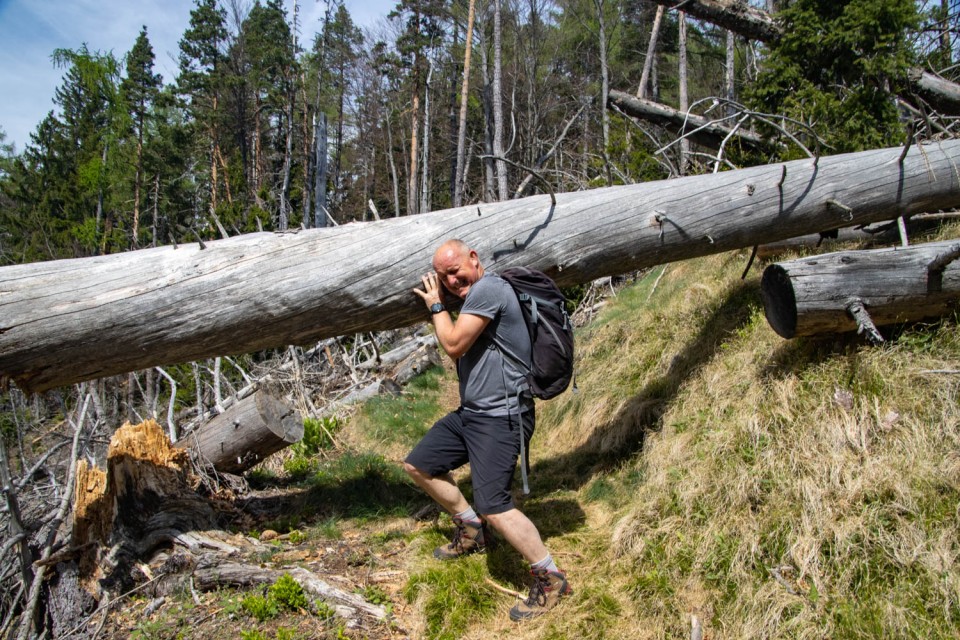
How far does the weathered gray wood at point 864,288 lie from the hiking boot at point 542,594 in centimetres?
214

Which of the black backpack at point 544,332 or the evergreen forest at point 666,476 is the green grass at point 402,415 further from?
the black backpack at point 544,332

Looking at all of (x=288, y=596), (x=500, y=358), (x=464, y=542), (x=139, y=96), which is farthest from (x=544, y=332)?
(x=139, y=96)

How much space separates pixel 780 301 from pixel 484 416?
2051 mm

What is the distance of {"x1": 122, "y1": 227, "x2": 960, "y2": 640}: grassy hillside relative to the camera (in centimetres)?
269

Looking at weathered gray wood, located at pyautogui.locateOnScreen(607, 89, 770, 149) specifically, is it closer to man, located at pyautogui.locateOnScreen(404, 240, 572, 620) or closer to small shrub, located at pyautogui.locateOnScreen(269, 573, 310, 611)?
man, located at pyautogui.locateOnScreen(404, 240, 572, 620)

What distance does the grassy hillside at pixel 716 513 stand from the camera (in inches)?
106

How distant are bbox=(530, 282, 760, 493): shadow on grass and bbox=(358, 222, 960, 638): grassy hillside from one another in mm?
19

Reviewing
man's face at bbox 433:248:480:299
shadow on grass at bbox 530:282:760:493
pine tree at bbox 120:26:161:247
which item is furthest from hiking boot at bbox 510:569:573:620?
A: pine tree at bbox 120:26:161:247

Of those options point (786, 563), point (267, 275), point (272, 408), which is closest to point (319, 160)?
point (272, 408)

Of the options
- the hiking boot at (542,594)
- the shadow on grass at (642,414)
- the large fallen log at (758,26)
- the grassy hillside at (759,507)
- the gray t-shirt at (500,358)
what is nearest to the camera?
the grassy hillside at (759,507)

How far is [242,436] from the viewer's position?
193 inches

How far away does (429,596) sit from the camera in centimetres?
339

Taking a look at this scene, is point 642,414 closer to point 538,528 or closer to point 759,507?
point 538,528

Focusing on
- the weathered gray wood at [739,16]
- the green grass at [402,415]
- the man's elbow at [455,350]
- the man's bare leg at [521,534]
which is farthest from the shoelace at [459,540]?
the weathered gray wood at [739,16]
